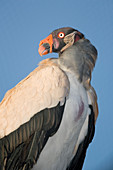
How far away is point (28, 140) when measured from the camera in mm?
1239

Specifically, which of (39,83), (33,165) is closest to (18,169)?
(33,165)

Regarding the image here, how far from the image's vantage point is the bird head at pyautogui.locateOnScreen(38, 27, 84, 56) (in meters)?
1.47

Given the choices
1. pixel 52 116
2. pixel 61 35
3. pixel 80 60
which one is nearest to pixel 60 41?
pixel 61 35

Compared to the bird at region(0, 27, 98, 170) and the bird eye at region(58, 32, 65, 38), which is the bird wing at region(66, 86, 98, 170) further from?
the bird eye at region(58, 32, 65, 38)

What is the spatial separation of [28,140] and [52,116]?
0.15 m

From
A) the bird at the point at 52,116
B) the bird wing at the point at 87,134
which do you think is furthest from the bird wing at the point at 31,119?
the bird wing at the point at 87,134

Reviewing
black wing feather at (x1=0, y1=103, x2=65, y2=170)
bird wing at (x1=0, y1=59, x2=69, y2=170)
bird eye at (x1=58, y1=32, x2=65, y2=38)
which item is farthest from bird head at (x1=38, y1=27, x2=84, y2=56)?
black wing feather at (x1=0, y1=103, x2=65, y2=170)

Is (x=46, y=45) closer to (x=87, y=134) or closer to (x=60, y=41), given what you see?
(x=60, y=41)

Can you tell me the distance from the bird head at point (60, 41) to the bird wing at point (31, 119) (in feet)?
0.67

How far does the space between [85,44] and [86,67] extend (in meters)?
0.13

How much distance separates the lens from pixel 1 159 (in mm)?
1222

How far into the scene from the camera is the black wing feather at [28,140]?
1.23 metres

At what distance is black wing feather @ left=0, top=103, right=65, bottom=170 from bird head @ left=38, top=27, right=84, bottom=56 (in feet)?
1.18

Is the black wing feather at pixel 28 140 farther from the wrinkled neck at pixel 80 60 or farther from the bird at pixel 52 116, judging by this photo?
→ the wrinkled neck at pixel 80 60
